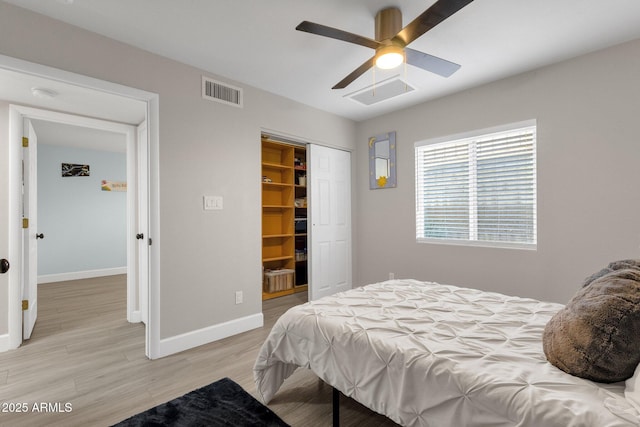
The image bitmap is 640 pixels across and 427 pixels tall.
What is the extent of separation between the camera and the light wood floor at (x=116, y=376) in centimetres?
181

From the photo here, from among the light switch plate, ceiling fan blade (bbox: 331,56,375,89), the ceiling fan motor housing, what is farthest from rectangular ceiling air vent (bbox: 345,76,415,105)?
the light switch plate

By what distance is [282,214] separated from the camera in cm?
500

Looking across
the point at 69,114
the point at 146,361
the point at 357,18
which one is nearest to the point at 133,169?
the point at 69,114

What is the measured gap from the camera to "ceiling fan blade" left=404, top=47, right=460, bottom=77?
2.06 m

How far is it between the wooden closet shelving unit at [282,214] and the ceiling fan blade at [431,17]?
3042 millimetres

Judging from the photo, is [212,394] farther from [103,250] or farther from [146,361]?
[103,250]

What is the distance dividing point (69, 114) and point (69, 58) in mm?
1236

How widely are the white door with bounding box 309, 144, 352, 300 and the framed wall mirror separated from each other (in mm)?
378

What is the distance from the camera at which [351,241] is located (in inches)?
175

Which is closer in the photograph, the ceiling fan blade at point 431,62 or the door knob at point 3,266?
the ceiling fan blade at point 431,62

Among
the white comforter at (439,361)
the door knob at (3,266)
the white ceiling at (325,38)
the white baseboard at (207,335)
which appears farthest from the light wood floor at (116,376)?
the white ceiling at (325,38)

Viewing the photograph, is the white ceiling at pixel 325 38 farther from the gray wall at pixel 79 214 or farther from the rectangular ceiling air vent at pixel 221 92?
the gray wall at pixel 79 214

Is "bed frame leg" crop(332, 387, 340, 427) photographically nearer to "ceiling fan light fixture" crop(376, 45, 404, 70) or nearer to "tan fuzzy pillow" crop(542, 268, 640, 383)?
"tan fuzzy pillow" crop(542, 268, 640, 383)

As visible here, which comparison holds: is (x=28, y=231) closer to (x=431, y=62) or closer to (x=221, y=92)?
(x=221, y=92)
